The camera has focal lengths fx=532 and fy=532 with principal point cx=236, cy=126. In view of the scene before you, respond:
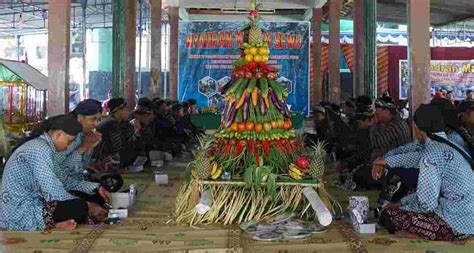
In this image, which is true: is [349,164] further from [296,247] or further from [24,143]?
[24,143]

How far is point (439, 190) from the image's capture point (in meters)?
3.64

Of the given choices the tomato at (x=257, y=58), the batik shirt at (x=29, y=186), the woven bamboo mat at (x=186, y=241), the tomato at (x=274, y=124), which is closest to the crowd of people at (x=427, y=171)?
the woven bamboo mat at (x=186, y=241)

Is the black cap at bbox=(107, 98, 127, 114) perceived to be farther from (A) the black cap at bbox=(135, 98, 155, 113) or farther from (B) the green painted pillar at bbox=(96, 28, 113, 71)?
(B) the green painted pillar at bbox=(96, 28, 113, 71)

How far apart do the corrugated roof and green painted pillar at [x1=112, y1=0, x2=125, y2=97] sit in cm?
190

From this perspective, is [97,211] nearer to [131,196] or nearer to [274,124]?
[131,196]

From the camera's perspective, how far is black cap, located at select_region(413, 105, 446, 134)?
369 cm

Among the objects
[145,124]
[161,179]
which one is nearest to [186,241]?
[161,179]

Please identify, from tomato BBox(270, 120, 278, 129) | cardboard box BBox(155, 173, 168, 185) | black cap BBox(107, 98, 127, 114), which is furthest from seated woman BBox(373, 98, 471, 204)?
black cap BBox(107, 98, 127, 114)

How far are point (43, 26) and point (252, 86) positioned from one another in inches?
818

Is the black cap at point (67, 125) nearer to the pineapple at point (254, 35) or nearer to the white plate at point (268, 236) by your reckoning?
the white plate at point (268, 236)

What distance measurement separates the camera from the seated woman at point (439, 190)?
359cm

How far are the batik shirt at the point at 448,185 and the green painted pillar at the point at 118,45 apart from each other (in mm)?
7482

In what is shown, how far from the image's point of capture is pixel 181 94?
1653 centimetres

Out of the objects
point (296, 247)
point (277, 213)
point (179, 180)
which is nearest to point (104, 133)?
point (179, 180)
